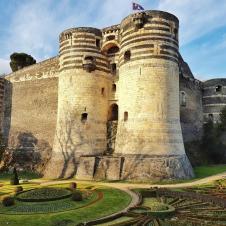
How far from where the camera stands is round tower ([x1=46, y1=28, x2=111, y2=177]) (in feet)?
93.1

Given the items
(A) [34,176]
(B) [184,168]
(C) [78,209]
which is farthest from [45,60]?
(C) [78,209]

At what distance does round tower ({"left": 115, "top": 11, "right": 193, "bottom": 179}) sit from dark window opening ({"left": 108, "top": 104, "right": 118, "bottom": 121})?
123 inches

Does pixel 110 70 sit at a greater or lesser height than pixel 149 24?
lesser

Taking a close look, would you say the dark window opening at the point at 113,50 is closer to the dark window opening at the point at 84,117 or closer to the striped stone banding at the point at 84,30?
the striped stone banding at the point at 84,30

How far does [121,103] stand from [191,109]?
1138 cm

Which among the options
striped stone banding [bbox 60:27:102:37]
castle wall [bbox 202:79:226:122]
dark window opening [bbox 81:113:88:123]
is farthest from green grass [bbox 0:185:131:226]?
castle wall [bbox 202:79:226:122]

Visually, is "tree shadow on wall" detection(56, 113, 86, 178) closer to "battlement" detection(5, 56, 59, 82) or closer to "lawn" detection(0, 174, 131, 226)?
"battlement" detection(5, 56, 59, 82)

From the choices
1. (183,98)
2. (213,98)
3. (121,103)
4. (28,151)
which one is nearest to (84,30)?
(121,103)

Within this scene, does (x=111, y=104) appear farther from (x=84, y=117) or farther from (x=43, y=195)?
(x=43, y=195)

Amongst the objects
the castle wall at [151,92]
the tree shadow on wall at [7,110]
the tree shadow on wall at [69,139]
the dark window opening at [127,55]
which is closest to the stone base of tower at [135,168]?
the castle wall at [151,92]

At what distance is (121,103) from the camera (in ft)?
88.9

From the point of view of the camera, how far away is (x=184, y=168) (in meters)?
25.1

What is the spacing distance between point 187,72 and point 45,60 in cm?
1477

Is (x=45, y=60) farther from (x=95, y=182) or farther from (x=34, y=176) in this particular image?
(x=95, y=182)
